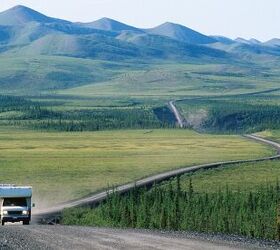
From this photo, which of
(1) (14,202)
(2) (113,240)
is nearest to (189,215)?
(1) (14,202)

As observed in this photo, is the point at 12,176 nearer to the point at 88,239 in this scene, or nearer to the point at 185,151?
the point at 185,151

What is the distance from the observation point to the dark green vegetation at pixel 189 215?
2972 inches

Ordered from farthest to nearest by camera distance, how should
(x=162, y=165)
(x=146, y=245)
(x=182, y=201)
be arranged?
(x=162, y=165)
(x=182, y=201)
(x=146, y=245)

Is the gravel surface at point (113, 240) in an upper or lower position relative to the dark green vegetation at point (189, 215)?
upper

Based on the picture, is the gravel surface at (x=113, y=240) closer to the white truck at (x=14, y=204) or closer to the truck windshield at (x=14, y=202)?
the white truck at (x=14, y=204)

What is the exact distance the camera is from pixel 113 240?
175 ft

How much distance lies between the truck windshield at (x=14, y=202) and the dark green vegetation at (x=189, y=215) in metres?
9.78

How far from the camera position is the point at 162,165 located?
160500 mm

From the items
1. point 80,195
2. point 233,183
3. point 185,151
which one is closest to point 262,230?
point 80,195

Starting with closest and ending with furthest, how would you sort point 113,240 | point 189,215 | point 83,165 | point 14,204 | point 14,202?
point 113,240, point 14,204, point 14,202, point 189,215, point 83,165

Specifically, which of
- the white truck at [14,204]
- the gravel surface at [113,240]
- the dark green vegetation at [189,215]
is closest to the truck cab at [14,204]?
A: the white truck at [14,204]

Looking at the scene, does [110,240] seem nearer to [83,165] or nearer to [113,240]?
[113,240]

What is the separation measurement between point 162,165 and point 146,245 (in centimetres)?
10959

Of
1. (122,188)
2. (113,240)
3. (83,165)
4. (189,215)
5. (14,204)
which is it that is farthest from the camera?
(83,165)
